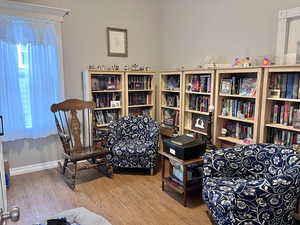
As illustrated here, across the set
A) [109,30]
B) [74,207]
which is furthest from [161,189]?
[109,30]

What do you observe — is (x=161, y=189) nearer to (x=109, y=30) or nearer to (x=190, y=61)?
(x=190, y=61)

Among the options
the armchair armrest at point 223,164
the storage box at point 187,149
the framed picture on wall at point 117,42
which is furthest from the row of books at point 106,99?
the armchair armrest at point 223,164

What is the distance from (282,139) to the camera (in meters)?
2.56

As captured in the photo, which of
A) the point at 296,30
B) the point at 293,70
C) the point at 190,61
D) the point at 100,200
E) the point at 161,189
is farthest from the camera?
the point at 190,61

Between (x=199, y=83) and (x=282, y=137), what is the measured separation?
52.5 inches

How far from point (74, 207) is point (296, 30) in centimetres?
314

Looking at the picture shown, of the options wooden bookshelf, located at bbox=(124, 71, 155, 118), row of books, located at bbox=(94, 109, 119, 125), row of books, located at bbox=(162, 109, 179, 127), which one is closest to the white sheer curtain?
row of books, located at bbox=(94, 109, 119, 125)

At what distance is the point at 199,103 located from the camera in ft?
11.4

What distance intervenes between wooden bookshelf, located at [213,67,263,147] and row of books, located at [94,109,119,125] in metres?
1.76

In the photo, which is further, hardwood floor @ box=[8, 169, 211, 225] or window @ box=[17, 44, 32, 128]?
window @ box=[17, 44, 32, 128]

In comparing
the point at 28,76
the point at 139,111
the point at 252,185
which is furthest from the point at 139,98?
the point at 252,185

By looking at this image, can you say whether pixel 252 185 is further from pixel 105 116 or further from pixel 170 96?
pixel 105 116

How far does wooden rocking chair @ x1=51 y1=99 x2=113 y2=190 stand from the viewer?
3074 millimetres

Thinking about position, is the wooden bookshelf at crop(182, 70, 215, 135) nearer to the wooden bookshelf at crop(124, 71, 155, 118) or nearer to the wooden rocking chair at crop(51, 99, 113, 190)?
the wooden bookshelf at crop(124, 71, 155, 118)
